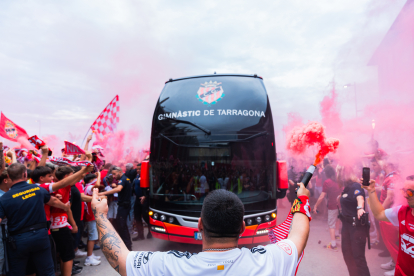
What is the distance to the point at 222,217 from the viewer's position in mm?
1232

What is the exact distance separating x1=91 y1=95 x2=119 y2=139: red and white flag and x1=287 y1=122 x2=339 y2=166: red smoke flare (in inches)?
239

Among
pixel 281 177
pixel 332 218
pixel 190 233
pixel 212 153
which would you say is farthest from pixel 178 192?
pixel 332 218

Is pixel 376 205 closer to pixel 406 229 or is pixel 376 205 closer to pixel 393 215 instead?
pixel 393 215

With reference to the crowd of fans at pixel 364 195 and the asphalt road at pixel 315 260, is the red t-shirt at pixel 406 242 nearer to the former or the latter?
the crowd of fans at pixel 364 195

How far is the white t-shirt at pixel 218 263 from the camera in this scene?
3.72 feet

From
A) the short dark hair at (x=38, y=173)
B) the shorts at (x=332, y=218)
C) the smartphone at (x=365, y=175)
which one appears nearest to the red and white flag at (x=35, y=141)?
the short dark hair at (x=38, y=173)

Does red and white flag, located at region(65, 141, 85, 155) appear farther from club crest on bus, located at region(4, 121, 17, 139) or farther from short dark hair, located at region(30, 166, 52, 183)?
club crest on bus, located at region(4, 121, 17, 139)

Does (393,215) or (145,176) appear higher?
(145,176)

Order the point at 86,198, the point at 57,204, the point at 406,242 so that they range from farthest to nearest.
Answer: the point at 86,198 → the point at 57,204 → the point at 406,242

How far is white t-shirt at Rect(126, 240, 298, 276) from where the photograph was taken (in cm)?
114

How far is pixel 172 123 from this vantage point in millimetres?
4723

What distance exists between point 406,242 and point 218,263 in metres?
2.23

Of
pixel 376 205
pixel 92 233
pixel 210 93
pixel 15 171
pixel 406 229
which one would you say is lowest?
pixel 92 233

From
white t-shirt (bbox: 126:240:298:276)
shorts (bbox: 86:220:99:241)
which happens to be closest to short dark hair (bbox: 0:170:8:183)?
shorts (bbox: 86:220:99:241)
